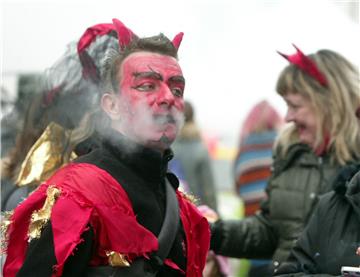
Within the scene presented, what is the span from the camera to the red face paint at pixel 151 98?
3303 millimetres

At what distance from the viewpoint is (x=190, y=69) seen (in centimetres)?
453

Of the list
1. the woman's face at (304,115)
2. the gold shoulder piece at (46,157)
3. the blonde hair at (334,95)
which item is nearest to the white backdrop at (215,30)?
the blonde hair at (334,95)

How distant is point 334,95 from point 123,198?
2028 mm

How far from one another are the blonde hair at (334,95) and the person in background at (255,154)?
1.92 meters

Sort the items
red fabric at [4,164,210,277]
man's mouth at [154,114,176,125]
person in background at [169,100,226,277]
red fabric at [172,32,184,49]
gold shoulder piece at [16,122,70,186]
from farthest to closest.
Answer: person in background at [169,100,226,277], gold shoulder piece at [16,122,70,186], red fabric at [172,32,184,49], man's mouth at [154,114,176,125], red fabric at [4,164,210,277]

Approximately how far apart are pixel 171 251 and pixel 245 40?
7.09ft

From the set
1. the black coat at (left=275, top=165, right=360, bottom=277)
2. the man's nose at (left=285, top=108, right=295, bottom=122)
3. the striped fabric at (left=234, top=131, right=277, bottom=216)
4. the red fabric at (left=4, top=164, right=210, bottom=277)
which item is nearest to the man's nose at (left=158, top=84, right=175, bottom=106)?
the red fabric at (left=4, top=164, right=210, bottom=277)

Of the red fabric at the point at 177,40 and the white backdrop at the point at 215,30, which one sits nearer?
the red fabric at the point at 177,40

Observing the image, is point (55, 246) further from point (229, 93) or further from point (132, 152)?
point (229, 93)

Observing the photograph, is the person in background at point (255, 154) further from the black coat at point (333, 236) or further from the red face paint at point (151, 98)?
the red face paint at point (151, 98)

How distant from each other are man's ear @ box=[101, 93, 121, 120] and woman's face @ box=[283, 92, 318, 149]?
1664mm

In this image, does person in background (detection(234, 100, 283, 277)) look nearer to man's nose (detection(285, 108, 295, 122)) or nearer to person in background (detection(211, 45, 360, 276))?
person in background (detection(211, 45, 360, 276))

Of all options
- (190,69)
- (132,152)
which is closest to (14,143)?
(190,69)

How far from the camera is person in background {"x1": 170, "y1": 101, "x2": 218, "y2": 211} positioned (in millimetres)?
7344
